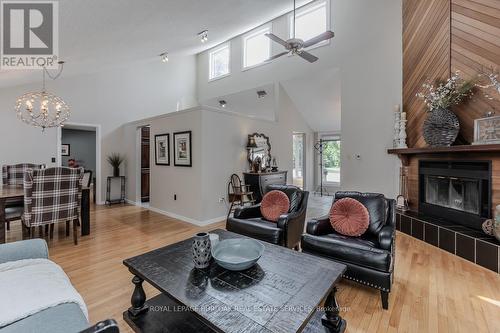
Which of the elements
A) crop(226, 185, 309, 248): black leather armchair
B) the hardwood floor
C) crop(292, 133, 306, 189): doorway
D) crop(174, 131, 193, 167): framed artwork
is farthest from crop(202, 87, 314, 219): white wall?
crop(292, 133, 306, 189): doorway

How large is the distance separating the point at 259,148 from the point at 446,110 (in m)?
3.33

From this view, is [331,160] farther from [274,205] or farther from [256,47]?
[274,205]

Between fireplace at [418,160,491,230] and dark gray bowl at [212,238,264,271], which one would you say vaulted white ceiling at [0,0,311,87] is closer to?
dark gray bowl at [212,238,264,271]

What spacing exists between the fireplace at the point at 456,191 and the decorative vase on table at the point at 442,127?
34cm

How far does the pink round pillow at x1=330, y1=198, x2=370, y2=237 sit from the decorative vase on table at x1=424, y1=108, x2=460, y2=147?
2.00 m

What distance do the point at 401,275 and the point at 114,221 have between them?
4.63 meters

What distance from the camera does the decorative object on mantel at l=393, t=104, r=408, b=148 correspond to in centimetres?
422

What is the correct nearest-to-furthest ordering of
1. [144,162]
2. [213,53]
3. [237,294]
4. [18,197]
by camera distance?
[237,294]
[18,197]
[144,162]
[213,53]

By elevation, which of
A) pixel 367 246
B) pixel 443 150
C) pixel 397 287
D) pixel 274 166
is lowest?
pixel 397 287

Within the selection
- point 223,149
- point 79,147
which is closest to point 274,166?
point 223,149

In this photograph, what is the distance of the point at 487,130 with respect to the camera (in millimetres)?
3055

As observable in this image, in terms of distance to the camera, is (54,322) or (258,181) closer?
(54,322)

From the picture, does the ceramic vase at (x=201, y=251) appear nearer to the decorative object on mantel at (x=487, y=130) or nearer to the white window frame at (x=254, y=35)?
the decorative object on mantel at (x=487, y=130)

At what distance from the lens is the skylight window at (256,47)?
6.59 metres
